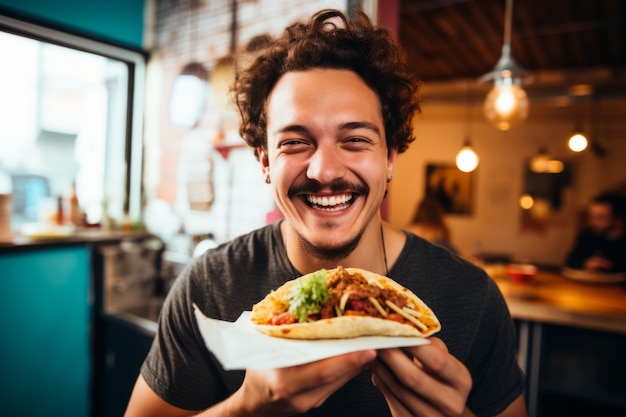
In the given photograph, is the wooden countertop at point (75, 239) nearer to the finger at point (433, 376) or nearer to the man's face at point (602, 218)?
the finger at point (433, 376)

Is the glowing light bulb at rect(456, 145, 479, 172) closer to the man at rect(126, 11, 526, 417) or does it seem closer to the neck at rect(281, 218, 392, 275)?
the man at rect(126, 11, 526, 417)

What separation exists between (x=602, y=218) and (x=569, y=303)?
2.66 meters

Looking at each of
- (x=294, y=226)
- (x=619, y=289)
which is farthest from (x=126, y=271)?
(x=619, y=289)

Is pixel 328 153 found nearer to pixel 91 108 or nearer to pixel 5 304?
pixel 5 304

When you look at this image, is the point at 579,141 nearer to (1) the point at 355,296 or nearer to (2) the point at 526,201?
(2) the point at 526,201

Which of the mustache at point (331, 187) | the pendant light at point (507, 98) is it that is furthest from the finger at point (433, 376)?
the pendant light at point (507, 98)

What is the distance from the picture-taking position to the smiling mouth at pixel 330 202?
1.27 meters

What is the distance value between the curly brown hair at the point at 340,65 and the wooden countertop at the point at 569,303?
2212mm

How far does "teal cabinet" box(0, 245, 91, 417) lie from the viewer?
2.99 metres

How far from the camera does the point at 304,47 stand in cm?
143

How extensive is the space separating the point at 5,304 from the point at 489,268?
417 centimetres

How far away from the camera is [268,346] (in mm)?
1010

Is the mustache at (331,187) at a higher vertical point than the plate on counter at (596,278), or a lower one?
higher

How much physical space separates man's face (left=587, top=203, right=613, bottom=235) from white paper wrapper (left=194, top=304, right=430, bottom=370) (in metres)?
5.46
